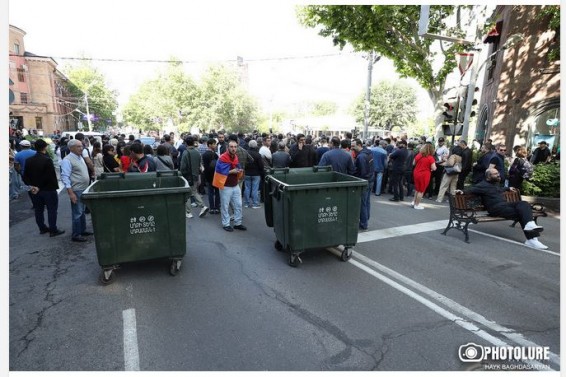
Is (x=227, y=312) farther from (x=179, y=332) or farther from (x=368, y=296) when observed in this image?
(x=368, y=296)

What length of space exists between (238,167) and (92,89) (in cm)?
6104

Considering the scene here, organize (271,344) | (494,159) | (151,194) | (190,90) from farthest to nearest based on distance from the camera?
(190,90)
(494,159)
(151,194)
(271,344)

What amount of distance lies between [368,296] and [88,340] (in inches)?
120

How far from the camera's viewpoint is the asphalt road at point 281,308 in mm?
3025

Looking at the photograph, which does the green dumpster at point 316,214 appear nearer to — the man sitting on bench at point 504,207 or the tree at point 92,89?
the man sitting on bench at point 504,207

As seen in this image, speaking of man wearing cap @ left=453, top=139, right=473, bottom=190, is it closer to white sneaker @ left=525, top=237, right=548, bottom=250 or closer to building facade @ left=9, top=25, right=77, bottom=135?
white sneaker @ left=525, top=237, right=548, bottom=250

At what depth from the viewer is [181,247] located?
4.64m

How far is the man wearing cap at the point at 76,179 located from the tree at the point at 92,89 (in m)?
58.1

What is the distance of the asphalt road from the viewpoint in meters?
3.03

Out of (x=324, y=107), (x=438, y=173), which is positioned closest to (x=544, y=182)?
(x=438, y=173)

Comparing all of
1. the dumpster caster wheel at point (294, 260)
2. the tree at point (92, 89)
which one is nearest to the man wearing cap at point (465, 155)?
the dumpster caster wheel at point (294, 260)

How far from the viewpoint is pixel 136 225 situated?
14.2 ft

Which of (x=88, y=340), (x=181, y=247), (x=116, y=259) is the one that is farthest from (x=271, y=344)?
(x=116, y=259)

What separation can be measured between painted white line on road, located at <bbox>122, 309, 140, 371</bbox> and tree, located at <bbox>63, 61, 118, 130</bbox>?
201 ft
